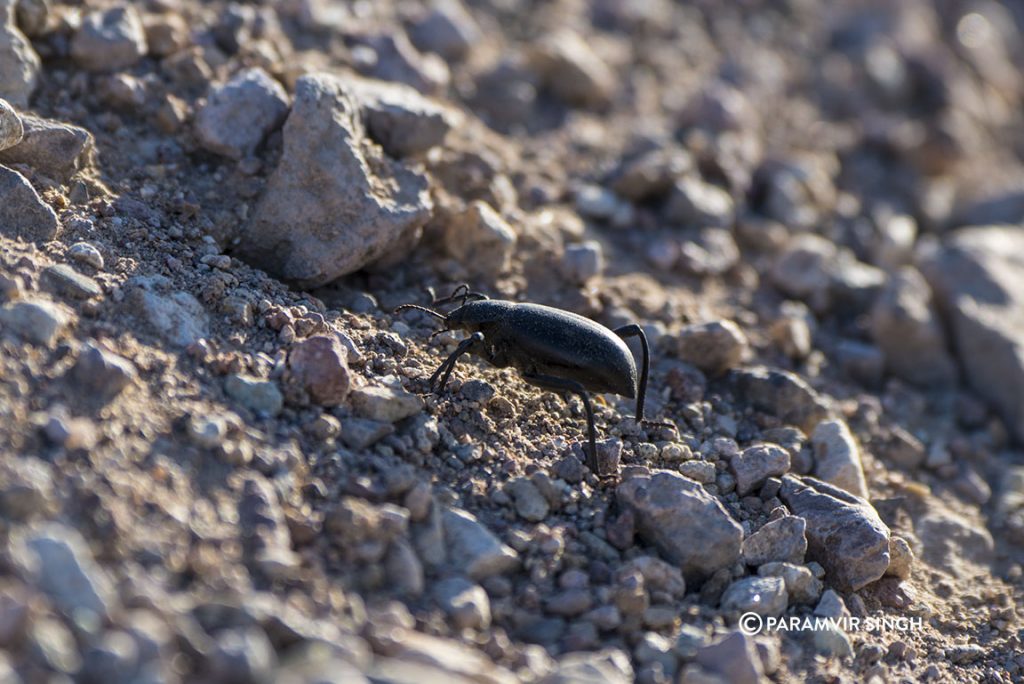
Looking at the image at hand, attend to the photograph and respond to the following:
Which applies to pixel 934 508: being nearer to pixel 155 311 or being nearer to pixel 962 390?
pixel 962 390

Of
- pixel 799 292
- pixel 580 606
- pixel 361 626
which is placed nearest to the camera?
pixel 361 626

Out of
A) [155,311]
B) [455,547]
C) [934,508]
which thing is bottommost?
[934,508]

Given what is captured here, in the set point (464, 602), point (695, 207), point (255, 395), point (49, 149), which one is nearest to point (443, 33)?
point (695, 207)

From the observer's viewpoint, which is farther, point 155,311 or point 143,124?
point 143,124

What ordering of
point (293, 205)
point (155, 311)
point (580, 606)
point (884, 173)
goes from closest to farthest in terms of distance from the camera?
1. point (580, 606)
2. point (155, 311)
3. point (293, 205)
4. point (884, 173)

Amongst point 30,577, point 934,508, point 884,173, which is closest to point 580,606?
point 30,577

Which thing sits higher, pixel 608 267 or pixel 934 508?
pixel 608 267
